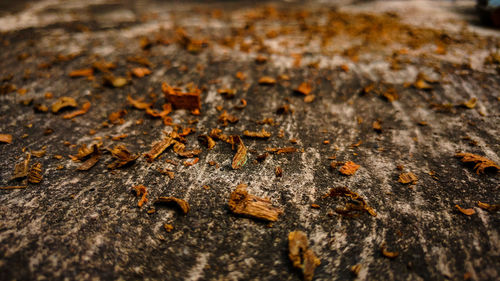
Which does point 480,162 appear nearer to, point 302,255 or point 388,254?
point 388,254

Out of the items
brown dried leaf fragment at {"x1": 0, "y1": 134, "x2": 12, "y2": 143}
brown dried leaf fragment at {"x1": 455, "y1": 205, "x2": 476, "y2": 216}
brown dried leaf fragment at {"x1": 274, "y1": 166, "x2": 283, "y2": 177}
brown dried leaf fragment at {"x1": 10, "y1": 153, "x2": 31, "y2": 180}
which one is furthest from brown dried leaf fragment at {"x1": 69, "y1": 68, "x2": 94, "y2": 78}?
brown dried leaf fragment at {"x1": 455, "y1": 205, "x2": 476, "y2": 216}

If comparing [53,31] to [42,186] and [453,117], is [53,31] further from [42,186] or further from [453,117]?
[453,117]

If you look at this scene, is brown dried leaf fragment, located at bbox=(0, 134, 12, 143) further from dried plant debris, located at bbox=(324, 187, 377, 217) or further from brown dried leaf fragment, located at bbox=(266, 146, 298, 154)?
dried plant debris, located at bbox=(324, 187, 377, 217)

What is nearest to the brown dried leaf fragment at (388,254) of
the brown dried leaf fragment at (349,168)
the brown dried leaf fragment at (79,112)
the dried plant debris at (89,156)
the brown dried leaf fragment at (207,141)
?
the brown dried leaf fragment at (349,168)

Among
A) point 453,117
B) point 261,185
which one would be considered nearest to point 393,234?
point 261,185

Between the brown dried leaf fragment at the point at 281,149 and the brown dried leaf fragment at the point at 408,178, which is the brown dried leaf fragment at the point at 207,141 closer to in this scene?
the brown dried leaf fragment at the point at 281,149

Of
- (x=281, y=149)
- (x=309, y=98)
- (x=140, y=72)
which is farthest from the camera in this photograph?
(x=140, y=72)

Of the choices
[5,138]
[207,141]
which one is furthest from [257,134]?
[5,138]

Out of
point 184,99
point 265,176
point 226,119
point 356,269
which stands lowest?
point 356,269
